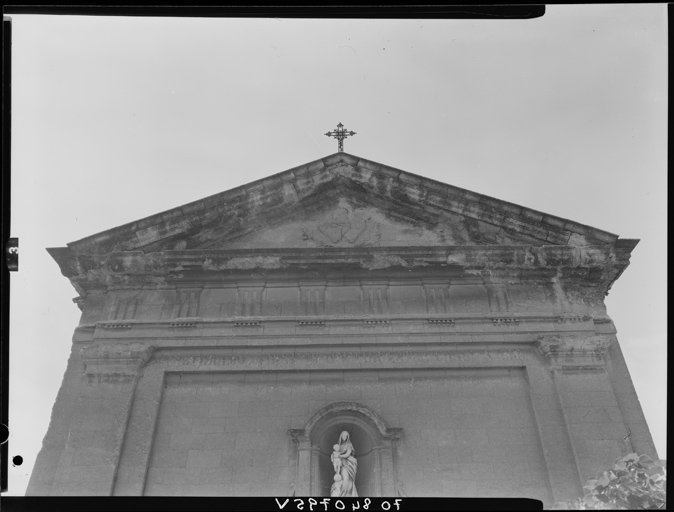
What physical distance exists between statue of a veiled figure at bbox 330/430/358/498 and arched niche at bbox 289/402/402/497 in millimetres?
126

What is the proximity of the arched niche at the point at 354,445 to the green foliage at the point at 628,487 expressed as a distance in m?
2.08

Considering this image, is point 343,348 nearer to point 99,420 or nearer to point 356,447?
point 356,447

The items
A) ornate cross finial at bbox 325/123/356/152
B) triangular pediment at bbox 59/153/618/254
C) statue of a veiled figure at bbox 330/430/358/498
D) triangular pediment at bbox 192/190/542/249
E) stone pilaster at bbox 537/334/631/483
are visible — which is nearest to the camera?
statue of a veiled figure at bbox 330/430/358/498

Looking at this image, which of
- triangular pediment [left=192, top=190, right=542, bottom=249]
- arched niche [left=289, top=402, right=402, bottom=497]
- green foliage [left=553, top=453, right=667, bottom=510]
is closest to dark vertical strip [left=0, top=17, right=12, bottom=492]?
arched niche [left=289, top=402, right=402, bottom=497]

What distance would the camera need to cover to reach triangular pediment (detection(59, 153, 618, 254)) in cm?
1148

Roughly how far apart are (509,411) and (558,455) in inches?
31.6

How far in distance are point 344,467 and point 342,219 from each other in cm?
405

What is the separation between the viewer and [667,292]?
28.6 ft

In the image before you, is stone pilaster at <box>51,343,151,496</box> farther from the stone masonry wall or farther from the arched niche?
the arched niche

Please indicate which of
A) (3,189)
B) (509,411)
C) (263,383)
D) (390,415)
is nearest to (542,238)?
(509,411)

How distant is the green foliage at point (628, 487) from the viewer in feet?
28.0

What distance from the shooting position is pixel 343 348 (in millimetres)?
→ 10367

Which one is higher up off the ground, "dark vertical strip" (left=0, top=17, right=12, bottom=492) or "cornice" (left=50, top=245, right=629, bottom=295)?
"cornice" (left=50, top=245, right=629, bottom=295)

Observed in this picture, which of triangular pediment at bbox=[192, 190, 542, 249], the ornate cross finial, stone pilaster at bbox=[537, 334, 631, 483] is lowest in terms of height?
stone pilaster at bbox=[537, 334, 631, 483]
